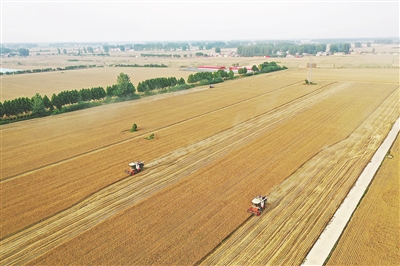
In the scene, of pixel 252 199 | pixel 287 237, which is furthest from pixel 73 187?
pixel 287 237

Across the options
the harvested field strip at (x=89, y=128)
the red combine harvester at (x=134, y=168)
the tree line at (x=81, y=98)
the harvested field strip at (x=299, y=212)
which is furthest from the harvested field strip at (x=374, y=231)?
the tree line at (x=81, y=98)

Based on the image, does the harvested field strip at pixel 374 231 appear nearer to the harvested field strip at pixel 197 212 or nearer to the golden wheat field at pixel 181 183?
the golden wheat field at pixel 181 183

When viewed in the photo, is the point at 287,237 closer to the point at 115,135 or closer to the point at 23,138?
the point at 115,135

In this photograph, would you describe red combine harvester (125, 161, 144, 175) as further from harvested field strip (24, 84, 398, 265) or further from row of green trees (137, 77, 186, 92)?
row of green trees (137, 77, 186, 92)

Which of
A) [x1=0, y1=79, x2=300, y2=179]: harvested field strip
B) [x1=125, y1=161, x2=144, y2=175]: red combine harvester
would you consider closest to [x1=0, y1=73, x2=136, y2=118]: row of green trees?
[x1=0, y1=79, x2=300, y2=179]: harvested field strip

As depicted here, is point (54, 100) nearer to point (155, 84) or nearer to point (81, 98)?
point (81, 98)

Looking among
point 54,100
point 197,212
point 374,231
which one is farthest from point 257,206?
point 54,100
